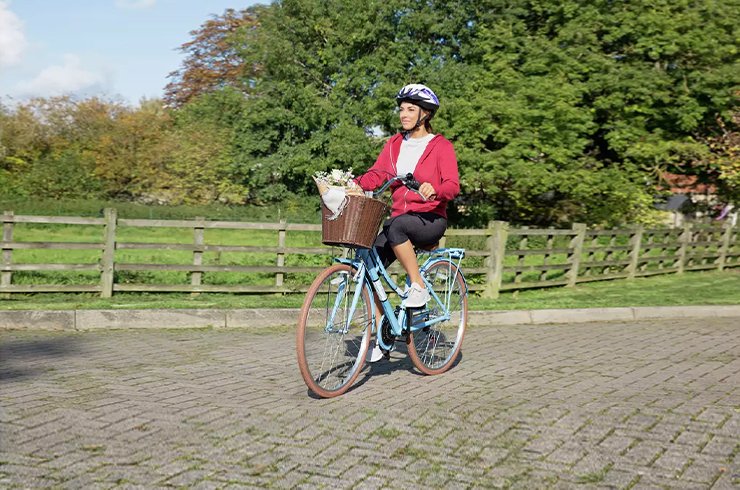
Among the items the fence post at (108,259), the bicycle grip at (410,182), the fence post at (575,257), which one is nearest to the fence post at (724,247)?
the fence post at (575,257)

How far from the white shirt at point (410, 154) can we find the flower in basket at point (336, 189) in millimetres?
708

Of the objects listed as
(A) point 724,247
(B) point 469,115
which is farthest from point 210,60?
(A) point 724,247

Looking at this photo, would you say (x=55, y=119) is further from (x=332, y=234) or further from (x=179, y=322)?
(x=332, y=234)

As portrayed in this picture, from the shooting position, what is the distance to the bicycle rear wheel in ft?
21.9

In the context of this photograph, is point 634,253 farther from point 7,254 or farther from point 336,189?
point 336,189

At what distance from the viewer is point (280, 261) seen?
12734 mm

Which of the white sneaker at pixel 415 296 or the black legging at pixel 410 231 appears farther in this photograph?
the white sneaker at pixel 415 296

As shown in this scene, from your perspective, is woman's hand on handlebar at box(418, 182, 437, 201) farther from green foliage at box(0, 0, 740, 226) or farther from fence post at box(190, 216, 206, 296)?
green foliage at box(0, 0, 740, 226)

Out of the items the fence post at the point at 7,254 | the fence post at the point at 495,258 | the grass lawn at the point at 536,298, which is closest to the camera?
the grass lawn at the point at 536,298

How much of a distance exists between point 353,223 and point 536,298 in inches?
Answer: 346

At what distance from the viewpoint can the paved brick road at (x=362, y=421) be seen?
4082 mm

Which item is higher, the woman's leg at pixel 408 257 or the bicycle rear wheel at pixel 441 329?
the woman's leg at pixel 408 257

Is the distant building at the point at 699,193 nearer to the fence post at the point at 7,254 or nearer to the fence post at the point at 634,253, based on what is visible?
the fence post at the point at 634,253

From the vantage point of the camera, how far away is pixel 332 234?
5441 millimetres
